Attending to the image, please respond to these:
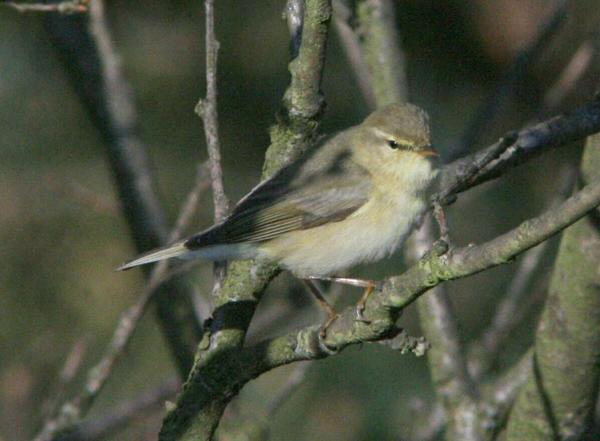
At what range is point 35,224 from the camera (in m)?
6.44

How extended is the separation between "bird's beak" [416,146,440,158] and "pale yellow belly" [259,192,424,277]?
21 cm

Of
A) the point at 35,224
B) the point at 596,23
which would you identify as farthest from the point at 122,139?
the point at 596,23

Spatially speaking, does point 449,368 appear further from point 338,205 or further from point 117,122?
point 117,122

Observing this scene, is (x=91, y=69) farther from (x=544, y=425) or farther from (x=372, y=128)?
(x=544, y=425)

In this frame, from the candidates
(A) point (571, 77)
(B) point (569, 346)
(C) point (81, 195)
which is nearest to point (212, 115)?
(B) point (569, 346)

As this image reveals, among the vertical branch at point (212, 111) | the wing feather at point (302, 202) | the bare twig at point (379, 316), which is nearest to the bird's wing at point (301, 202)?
the wing feather at point (302, 202)

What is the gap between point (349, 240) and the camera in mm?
4039

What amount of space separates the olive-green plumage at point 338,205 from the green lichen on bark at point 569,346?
669 mm

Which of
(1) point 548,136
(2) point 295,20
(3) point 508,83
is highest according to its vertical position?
(3) point 508,83

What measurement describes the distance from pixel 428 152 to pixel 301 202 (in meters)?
0.58

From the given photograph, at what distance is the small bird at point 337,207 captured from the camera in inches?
153

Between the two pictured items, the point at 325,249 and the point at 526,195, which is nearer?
the point at 325,249

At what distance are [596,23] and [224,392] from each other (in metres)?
3.68

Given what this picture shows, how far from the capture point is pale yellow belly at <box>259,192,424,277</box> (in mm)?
3949
